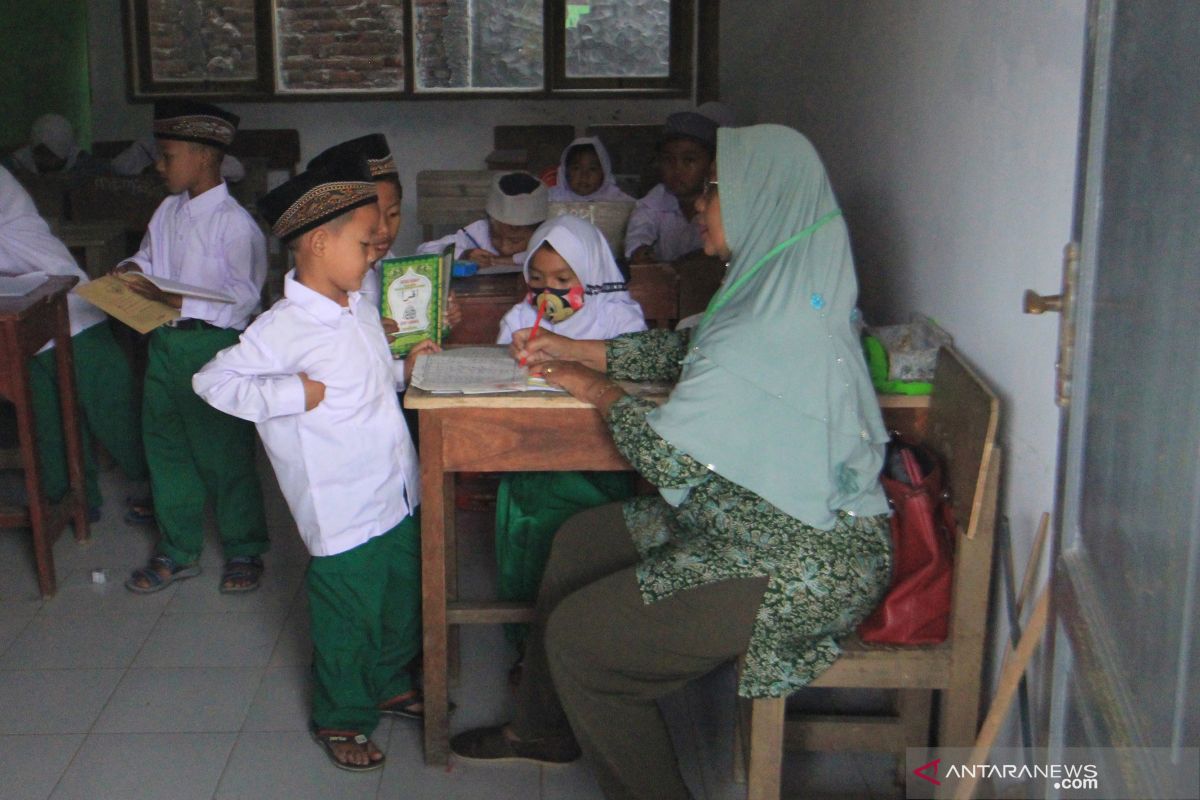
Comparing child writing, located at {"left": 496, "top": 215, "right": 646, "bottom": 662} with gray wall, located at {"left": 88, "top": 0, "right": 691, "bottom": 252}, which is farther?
gray wall, located at {"left": 88, "top": 0, "right": 691, "bottom": 252}

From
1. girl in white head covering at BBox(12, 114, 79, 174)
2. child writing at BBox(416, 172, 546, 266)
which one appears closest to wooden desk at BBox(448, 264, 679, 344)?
child writing at BBox(416, 172, 546, 266)

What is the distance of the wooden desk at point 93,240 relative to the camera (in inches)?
180

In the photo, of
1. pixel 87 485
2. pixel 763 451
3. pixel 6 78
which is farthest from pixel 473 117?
pixel 763 451

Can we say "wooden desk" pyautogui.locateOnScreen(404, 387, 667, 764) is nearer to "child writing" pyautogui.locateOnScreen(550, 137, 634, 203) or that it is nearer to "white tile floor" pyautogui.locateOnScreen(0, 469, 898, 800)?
"white tile floor" pyautogui.locateOnScreen(0, 469, 898, 800)

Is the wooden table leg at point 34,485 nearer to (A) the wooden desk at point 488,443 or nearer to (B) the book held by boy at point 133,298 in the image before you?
(B) the book held by boy at point 133,298

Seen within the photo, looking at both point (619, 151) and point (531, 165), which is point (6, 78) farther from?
point (619, 151)

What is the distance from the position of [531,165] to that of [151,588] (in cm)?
416

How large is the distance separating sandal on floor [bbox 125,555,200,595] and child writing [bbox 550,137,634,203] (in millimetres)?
2464

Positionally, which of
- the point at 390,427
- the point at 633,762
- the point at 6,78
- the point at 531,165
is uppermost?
the point at 6,78

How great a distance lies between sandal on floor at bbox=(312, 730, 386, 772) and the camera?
2.60 metres

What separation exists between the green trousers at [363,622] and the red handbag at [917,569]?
1.02 metres

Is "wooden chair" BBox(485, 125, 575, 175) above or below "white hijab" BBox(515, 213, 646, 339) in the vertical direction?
above

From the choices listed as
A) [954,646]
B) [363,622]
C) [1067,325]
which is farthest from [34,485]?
[1067,325]

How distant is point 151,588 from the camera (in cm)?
347
